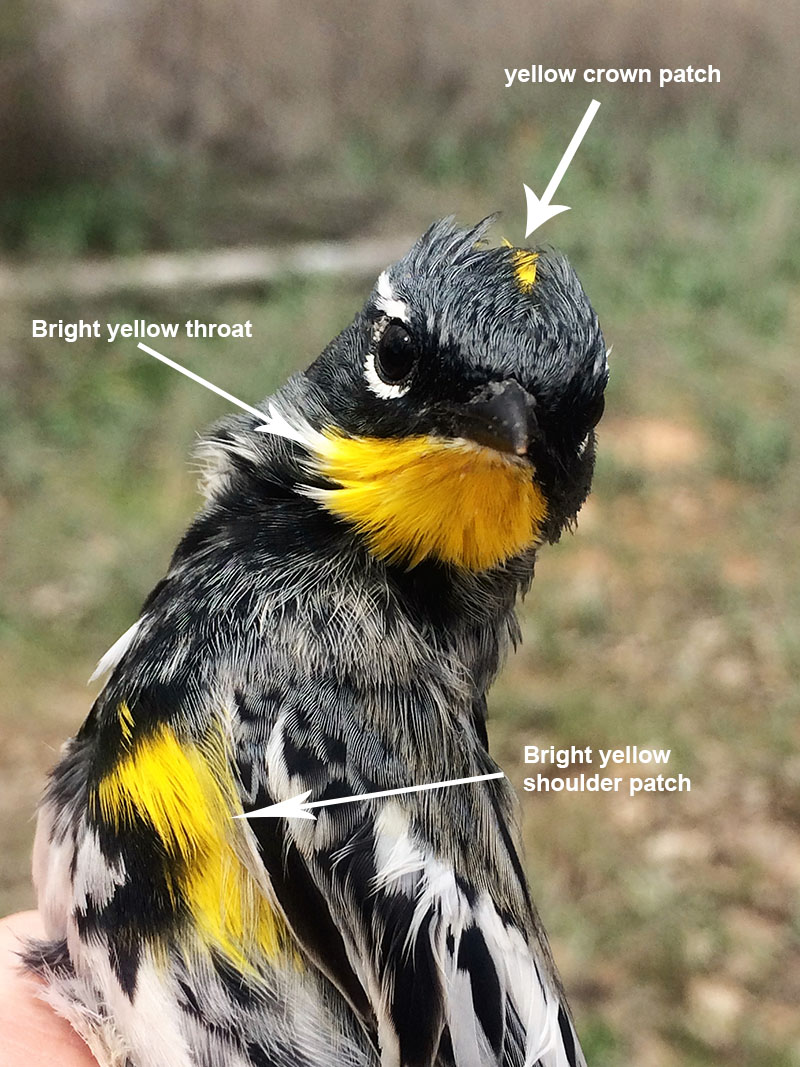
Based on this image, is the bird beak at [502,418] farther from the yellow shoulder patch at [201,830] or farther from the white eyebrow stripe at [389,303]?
A: the yellow shoulder patch at [201,830]

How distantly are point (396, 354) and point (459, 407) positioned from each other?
0.42 feet

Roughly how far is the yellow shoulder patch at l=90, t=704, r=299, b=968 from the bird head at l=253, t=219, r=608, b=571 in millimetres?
406

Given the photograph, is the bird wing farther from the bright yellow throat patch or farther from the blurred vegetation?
the blurred vegetation

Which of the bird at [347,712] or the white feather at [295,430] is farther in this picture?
the white feather at [295,430]

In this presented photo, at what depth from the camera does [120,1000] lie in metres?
1.60

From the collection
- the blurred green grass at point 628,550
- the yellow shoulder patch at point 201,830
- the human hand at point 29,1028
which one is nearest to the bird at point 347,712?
the yellow shoulder patch at point 201,830

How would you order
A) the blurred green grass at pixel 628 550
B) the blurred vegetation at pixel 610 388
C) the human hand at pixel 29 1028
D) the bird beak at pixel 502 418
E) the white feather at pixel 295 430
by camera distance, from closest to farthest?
the bird beak at pixel 502 418 < the white feather at pixel 295 430 < the human hand at pixel 29 1028 < the blurred green grass at pixel 628 550 < the blurred vegetation at pixel 610 388

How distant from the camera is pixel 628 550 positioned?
4750 mm

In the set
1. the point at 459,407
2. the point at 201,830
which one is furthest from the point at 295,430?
the point at 201,830

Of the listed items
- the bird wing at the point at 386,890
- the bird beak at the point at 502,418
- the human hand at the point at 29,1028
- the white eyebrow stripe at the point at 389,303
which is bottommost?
the human hand at the point at 29,1028

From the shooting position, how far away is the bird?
58.2 inches

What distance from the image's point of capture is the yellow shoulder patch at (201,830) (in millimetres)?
1484

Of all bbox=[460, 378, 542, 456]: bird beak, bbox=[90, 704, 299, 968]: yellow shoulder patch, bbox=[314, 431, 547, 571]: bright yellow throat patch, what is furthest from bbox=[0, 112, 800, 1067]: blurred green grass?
bbox=[460, 378, 542, 456]: bird beak

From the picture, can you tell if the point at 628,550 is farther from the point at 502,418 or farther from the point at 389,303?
the point at 502,418
